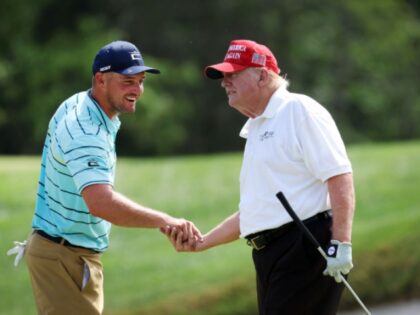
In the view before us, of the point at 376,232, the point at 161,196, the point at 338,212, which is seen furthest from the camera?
the point at 161,196

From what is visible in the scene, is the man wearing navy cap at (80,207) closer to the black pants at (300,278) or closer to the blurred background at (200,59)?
the black pants at (300,278)

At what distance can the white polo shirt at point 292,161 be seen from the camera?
5156 millimetres

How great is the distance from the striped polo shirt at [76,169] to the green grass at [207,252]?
14.3 ft

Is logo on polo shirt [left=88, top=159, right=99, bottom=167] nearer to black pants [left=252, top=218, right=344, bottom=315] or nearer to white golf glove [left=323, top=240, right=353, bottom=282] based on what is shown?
black pants [left=252, top=218, right=344, bottom=315]

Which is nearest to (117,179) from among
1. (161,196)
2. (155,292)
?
(161,196)

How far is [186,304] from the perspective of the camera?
999 centimetres

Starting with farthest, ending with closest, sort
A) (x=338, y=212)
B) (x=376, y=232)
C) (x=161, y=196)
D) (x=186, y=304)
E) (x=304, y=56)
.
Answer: (x=304, y=56), (x=161, y=196), (x=376, y=232), (x=186, y=304), (x=338, y=212)

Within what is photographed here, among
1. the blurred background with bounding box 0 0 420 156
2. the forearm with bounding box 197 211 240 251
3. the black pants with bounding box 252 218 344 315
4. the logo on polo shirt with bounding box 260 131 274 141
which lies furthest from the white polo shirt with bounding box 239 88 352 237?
the blurred background with bounding box 0 0 420 156

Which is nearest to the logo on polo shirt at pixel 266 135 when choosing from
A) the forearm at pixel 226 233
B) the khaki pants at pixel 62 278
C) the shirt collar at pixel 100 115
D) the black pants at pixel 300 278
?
the black pants at pixel 300 278

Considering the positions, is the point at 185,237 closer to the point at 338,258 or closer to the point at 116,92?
the point at 116,92

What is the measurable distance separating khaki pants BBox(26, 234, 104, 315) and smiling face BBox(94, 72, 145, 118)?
0.81 metres

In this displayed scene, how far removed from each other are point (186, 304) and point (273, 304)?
4749mm

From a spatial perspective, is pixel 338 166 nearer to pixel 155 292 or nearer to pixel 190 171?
pixel 155 292

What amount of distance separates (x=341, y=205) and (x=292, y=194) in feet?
0.90
